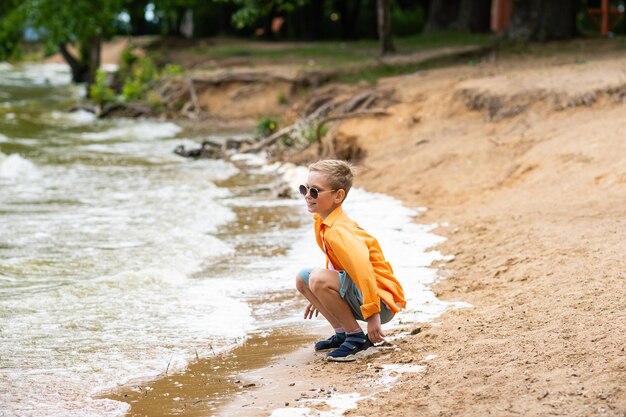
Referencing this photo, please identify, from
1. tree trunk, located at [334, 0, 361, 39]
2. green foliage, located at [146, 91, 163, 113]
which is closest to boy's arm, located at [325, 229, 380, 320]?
green foliage, located at [146, 91, 163, 113]

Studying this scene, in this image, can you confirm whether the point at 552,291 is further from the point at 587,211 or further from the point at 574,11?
the point at 574,11

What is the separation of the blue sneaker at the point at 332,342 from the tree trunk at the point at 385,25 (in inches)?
677

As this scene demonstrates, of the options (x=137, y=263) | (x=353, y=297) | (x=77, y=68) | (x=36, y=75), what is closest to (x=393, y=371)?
(x=353, y=297)

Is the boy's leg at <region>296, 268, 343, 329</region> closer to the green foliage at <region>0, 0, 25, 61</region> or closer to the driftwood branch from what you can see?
the driftwood branch

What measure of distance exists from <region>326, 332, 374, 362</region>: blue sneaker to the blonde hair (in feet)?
2.72

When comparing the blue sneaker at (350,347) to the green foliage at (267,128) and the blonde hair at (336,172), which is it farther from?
the green foliage at (267,128)

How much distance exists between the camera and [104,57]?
167 ft

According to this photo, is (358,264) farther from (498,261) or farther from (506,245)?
(506,245)

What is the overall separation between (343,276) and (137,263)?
3975mm

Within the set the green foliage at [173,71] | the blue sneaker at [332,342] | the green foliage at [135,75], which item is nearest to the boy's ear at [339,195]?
the blue sneaker at [332,342]

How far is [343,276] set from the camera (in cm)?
562

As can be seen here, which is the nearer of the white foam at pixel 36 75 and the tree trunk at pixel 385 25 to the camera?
the tree trunk at pixel 385 25

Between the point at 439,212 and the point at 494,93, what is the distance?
14.5 feet

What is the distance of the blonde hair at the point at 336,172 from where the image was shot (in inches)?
223
